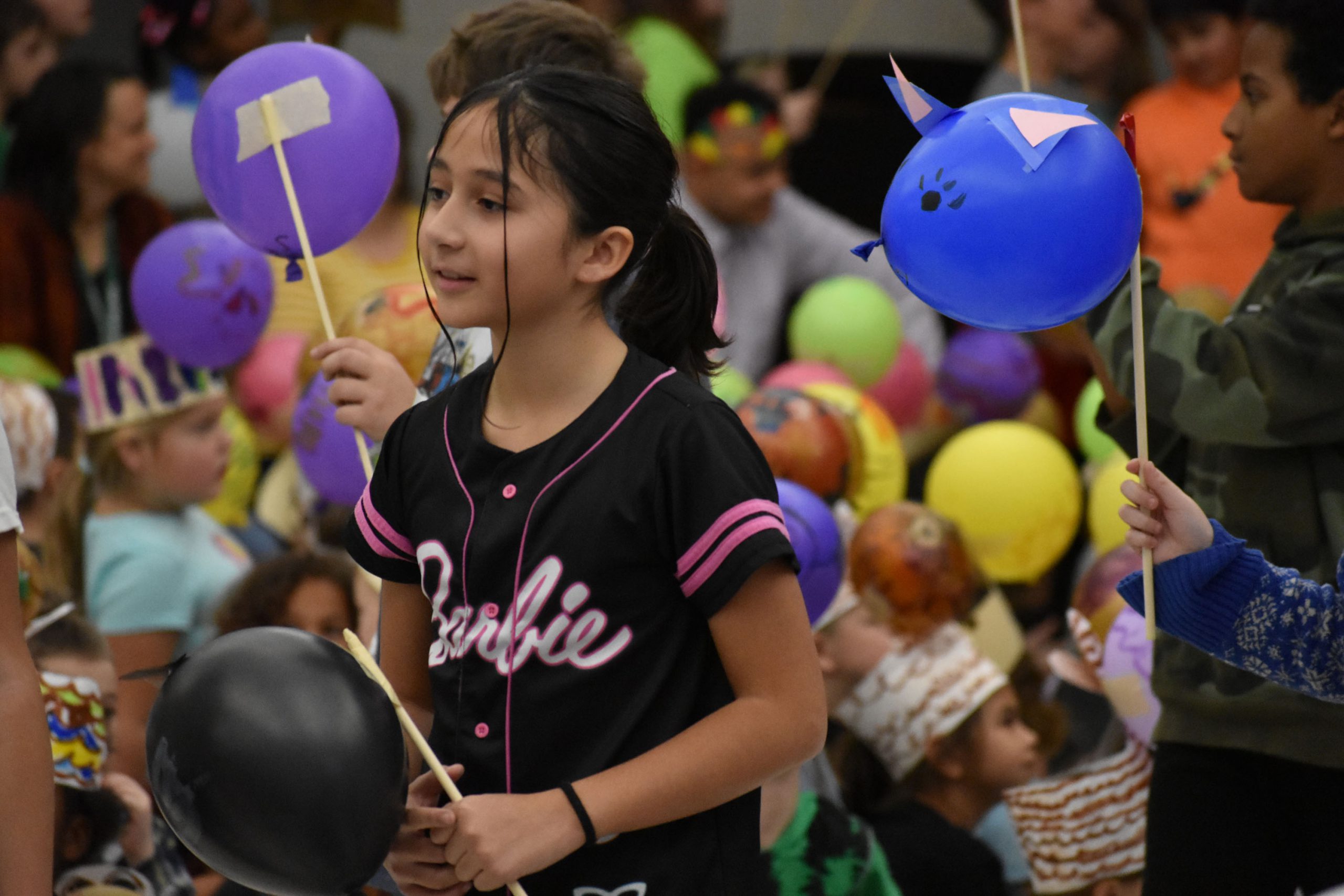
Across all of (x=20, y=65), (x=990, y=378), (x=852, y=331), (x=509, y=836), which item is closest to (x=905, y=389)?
(x=990, y=378)

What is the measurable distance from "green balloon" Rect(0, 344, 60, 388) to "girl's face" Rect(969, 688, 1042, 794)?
7.37ft

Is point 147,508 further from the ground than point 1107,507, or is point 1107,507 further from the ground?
point 147,508

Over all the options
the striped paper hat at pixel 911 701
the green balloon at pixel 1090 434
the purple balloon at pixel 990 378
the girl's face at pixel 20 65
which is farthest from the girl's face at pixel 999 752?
the girl's face at pixel 20 65

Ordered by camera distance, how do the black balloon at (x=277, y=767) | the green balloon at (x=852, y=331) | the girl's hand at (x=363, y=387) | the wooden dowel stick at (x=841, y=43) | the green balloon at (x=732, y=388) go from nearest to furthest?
the black balloon at (x=277, y=767) < the girl's hand at (x=363, y=387) < the green balloon at (x=732, y=388) < the green balloon at (x=852, y=331) < the wooden dowel stick at (x=841, y=43)

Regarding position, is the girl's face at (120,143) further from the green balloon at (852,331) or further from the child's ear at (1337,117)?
the child's ear at (1337,117)

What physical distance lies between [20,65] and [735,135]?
2.17 m

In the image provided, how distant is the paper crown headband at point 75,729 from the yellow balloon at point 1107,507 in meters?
2.27

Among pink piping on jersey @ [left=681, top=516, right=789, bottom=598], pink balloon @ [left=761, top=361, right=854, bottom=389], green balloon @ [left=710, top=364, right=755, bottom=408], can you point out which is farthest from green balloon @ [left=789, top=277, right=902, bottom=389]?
pink piping on jersey @ [left=681, top=516, right=789, bottom=598]

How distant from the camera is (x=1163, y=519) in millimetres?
1705

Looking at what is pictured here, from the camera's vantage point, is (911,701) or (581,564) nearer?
(581,564)

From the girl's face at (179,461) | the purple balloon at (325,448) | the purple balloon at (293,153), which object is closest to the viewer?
the purple balloon at (293,153)

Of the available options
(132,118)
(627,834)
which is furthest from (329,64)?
(132,118)

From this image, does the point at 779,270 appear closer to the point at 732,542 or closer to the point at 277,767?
the point at 732,542

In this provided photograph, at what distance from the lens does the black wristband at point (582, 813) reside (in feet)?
4.71
